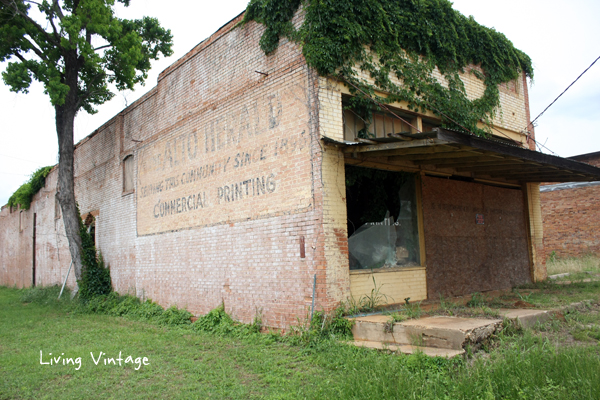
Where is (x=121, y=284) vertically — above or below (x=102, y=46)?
below

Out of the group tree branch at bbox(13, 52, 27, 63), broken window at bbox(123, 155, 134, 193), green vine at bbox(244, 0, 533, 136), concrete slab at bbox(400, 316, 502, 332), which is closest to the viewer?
concrete slab at bbox(400, 316, 502, 332)

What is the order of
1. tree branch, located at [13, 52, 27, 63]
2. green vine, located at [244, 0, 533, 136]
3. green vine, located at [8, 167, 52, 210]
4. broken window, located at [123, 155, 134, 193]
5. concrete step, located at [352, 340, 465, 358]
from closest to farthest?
concrete step, located at [352, 340, 465, 358] → green vine, located at [244, 0, 533, 136] → tree branch, located at [13, 52, 27, 63] → broken window, located at [123, 155, 134, 193] → green vine, located at [8, 167, 52, 210]

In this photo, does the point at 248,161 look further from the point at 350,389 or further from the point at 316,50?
the point at 350,389

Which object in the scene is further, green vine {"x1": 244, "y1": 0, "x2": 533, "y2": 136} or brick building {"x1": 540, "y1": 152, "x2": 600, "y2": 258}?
brick building {"x1": 540, "y1": 152, "x2": 600, "y2": 258}

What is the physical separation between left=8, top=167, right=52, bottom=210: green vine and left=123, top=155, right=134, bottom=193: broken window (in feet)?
28.1

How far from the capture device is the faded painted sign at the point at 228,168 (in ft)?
27.4

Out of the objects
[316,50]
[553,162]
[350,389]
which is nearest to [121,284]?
[316,50]

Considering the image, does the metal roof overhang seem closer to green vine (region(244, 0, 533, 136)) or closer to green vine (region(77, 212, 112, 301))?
green vine (region(244, 0, 533, 136))

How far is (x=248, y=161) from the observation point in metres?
9.42

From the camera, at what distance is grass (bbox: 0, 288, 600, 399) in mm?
4746

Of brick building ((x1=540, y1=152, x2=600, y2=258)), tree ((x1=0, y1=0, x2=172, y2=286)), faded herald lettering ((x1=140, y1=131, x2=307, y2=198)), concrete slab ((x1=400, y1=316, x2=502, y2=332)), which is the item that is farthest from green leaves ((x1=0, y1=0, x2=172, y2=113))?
brick building ((x1=540, y1=152, x2=600, y2=258))

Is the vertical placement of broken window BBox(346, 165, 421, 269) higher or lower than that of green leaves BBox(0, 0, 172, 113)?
lower

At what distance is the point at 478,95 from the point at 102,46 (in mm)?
11187

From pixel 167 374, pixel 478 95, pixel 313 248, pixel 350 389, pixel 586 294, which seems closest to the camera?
pixel 350 389
